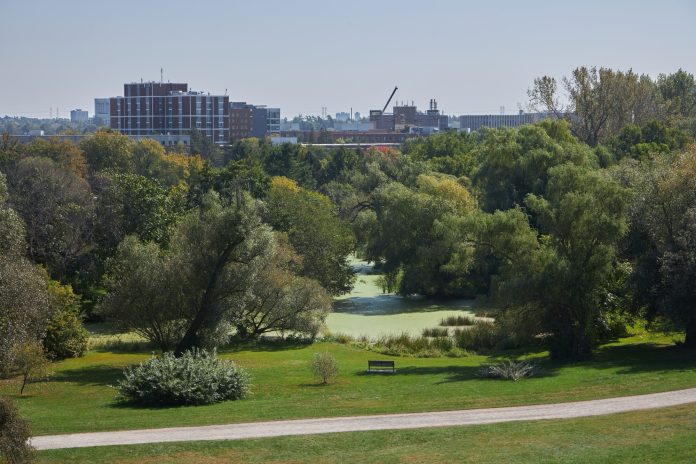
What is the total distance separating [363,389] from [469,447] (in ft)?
27.9

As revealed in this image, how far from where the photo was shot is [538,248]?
1437 inches

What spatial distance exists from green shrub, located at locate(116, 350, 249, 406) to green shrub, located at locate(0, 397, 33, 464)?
804cm

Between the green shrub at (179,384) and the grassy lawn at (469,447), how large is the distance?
250 inches

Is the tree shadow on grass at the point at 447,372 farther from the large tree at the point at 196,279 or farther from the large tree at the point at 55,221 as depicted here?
the large tree at the point at 55,221

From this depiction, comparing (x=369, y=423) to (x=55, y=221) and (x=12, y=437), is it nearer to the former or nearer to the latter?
(x=12, y=437)

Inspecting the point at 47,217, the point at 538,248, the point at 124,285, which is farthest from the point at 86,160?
the point at 538,248

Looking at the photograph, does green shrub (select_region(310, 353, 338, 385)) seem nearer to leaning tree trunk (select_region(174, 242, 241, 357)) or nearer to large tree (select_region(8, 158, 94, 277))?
leaning tree trunk (select_region(174, 242, 241, 357))

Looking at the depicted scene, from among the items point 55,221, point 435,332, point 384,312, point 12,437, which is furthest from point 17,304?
point 384,312

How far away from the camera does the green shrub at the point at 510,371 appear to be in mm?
31438

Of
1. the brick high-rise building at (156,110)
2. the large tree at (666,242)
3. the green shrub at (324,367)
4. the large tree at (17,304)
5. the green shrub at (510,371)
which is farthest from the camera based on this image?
the brick high-rise building at (156,110)

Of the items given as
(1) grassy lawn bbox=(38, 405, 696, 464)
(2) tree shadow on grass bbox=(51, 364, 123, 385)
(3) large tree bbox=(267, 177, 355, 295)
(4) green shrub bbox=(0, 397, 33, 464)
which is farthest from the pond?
(4) green shrub bbox=(0, 397, 33, 464)

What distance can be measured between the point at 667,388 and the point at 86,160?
81.6 metres

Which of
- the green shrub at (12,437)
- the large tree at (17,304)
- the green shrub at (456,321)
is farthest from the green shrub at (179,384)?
the green shrub at (456,321)

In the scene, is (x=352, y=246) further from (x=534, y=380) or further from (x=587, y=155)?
(x=534, y=380)
